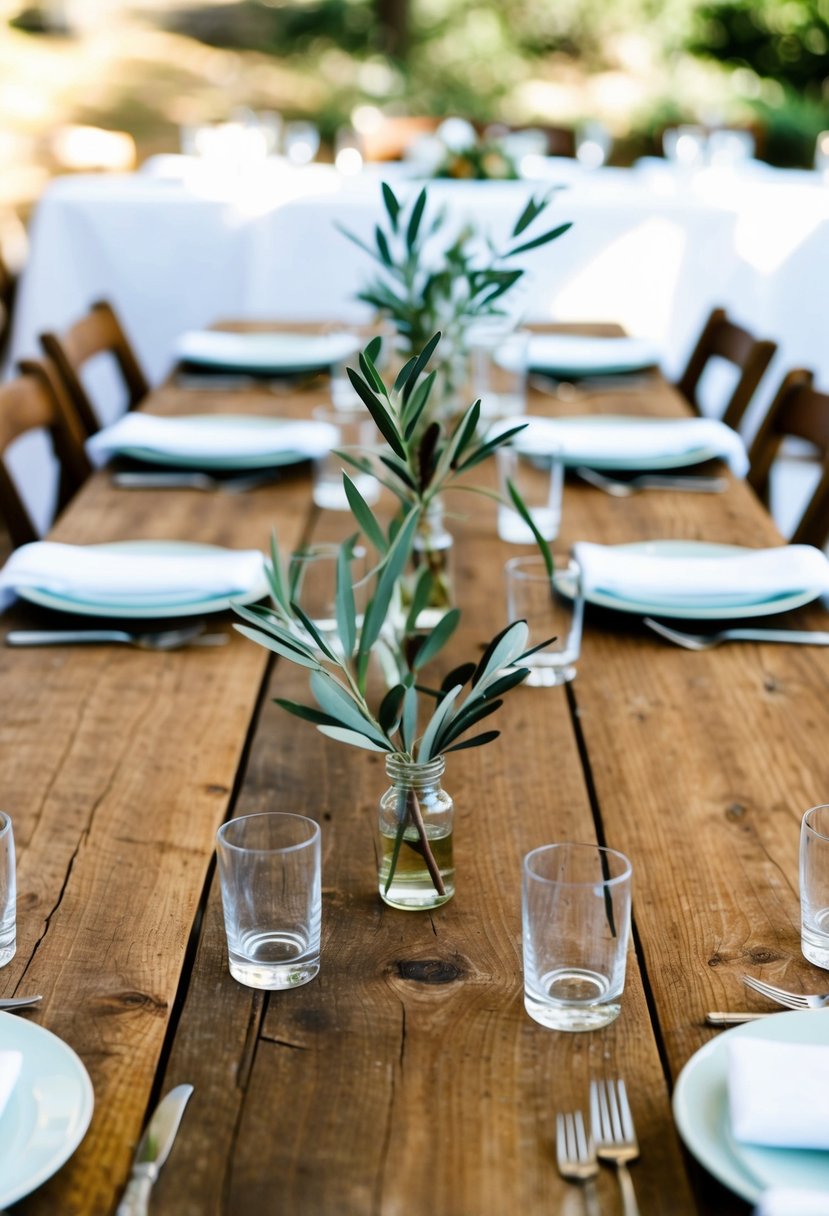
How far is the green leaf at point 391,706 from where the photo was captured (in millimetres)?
902

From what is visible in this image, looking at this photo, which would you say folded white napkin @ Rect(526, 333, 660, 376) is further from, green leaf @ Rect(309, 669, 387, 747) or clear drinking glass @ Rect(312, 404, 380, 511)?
green leaf @ Rect(309, 669, 387, 747)

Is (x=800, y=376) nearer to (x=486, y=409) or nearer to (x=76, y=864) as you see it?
(x=486, y=409)

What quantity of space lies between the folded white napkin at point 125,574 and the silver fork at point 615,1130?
821 mm

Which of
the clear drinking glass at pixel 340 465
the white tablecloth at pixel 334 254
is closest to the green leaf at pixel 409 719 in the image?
the clear drinking glass at pixel 340 465

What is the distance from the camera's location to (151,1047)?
2.70ft

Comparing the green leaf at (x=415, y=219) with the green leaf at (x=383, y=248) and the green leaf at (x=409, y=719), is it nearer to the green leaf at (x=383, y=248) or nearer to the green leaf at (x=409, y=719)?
the green leaf at (x=383, y=248)

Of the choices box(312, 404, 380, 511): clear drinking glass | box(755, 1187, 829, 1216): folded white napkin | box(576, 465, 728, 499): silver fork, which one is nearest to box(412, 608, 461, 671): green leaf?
box(755, 1187, 829, 1216): folded white napkin

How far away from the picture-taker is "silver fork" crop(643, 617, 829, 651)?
1.44 metres

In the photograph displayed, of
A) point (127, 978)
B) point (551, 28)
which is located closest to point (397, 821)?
point (127, 978)

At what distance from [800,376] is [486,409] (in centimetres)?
49

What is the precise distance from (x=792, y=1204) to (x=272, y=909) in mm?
372

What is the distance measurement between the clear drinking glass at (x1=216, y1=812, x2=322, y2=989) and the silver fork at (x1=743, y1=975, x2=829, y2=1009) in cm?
28

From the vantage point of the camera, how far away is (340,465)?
1866 mm

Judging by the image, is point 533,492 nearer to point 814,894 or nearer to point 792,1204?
point 814,894
